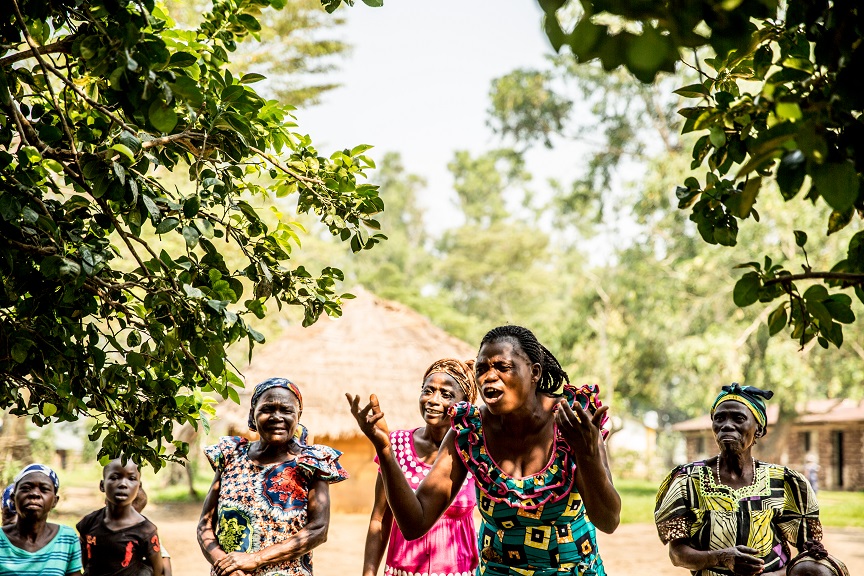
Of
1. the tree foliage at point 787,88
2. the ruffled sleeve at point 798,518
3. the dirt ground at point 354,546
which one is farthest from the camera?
the dirt ground at point 354,546

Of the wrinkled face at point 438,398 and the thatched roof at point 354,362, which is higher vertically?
the thatched roof at point 354,362

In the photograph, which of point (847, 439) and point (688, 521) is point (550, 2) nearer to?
point (688, 521)

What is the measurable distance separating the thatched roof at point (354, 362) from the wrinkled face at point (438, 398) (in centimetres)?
1362

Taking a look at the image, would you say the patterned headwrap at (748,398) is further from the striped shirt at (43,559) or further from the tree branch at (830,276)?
the striped shirt at (43,559)

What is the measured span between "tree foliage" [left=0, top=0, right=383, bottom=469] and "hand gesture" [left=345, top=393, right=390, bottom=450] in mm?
387

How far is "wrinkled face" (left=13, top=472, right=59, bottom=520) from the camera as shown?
524cm

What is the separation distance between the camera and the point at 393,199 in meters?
64.5

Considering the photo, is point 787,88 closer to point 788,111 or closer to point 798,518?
point 788,111

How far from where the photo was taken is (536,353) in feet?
12.7

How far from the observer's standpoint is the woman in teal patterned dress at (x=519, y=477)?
351 cm

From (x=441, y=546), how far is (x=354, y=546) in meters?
11.4

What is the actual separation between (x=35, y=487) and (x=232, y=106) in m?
3.34

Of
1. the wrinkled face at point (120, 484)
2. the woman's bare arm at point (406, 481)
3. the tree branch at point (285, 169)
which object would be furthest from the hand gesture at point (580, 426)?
the wrinkled face at point (120, 484)

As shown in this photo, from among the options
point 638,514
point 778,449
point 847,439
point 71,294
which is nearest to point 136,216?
point 71,294
